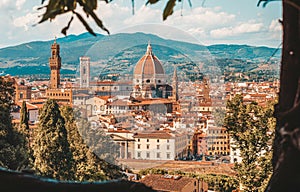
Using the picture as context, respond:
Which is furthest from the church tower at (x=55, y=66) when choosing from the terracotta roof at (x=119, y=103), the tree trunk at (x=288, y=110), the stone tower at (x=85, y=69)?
the tree trunk at (x=288, y=110)

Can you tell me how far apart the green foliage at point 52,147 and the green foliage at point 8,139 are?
1.30ft

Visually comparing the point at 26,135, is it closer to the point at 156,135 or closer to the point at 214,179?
the point at 156,135

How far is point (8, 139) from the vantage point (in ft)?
22.2

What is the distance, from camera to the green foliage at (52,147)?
7.24 m

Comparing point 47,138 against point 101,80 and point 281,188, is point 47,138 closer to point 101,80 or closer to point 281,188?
point 101,80

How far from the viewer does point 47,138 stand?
24.6 feet

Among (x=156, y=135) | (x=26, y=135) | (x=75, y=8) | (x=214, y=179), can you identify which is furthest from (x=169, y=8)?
(x=214, y=179)

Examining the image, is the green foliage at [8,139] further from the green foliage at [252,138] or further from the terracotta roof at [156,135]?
the green foliage at [252,138]

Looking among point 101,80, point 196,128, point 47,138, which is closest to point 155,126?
point 196,128

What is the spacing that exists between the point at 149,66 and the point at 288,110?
626 centimetres

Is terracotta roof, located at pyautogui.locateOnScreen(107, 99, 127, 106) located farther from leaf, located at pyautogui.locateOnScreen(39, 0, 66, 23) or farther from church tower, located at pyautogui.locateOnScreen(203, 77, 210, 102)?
leaf, located at pyautogui.locateOnScreen(39, 0, 66, 23)

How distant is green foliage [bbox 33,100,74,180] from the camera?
7245 mm

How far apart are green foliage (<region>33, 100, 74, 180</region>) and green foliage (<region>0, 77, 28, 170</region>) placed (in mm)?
395

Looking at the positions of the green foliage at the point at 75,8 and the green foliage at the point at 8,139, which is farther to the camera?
the green foliage at the point at 8,139
